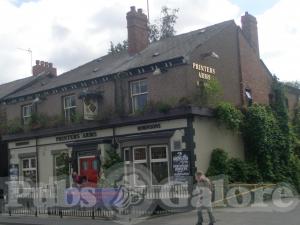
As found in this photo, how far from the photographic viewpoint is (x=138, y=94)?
1005 inches

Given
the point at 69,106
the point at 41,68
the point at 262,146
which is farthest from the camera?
the point at 41,68

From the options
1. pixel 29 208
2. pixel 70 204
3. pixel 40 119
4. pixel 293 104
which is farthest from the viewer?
pixel 293 104

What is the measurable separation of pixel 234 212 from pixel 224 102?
7.60m

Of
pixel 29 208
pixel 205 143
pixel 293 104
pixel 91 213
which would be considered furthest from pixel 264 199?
pixel 293 104

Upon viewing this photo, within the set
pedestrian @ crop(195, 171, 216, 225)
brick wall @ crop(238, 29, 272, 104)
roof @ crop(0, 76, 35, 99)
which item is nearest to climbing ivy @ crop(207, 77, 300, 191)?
brick wall @ crop(238, 29, 272, 104)

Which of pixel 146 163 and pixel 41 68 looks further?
pixel 41 68

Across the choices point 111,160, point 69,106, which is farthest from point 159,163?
point 69,106

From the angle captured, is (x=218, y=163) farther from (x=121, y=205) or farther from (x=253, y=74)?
(x=253, y=74)

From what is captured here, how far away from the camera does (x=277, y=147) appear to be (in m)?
26.8

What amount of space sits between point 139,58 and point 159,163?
20.9ft

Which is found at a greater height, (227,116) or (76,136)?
(227,116)

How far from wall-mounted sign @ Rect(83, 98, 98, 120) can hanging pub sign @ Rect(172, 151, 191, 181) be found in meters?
5.67

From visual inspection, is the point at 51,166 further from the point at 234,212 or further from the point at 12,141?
the point at 234,212

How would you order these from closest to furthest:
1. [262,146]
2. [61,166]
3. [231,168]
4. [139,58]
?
[231,168]
[262,146]
[139,58]
[61,166]
